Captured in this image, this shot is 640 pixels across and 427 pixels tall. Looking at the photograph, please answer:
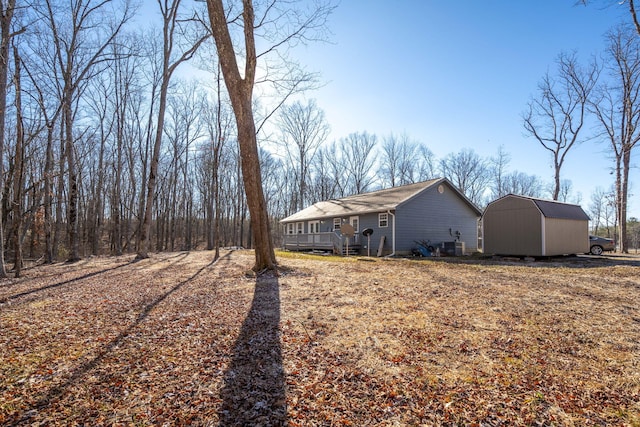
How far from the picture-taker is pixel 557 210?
16.2 meters

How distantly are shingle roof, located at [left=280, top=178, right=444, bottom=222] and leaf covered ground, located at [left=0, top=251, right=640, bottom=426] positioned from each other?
1214cm

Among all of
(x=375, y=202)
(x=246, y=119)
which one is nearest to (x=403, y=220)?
(x=375, y=202)

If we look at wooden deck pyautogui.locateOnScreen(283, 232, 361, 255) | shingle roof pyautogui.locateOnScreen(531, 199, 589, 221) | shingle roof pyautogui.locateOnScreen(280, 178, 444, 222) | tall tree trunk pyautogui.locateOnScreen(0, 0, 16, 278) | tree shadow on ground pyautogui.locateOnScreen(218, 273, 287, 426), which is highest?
A: tall tree trunk pyautogui.locateOnScreen(0, 0, 16, 278)

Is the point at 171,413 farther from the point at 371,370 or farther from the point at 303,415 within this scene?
the point at 371,370

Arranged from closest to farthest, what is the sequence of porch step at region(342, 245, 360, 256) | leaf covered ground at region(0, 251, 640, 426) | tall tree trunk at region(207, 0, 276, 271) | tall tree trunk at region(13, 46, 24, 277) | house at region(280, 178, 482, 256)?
leaf covered ground at region(0, 251, 640, 426), tall tree trunk at region(207, 0, 276, 271), tall tree trunk at region(13, 46, 24, 277), house at region(280, 178, 482, 256), porch step at region(342, 245, 360, 256)

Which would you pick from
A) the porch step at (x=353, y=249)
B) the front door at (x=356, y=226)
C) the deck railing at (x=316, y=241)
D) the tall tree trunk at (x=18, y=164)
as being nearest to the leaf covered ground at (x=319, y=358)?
the tall tree trunk at (x=18, y=164)

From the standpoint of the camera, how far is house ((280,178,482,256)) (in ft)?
59.1

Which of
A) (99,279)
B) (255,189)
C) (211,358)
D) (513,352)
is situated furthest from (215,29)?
(513,352)

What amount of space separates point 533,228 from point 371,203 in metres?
8.50

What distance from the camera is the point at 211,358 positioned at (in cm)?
341

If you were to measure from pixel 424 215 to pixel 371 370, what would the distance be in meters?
16.8

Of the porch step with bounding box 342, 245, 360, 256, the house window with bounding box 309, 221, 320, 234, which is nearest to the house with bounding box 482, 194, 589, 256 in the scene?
the porch step with bounding box 342, 245, 360, 256

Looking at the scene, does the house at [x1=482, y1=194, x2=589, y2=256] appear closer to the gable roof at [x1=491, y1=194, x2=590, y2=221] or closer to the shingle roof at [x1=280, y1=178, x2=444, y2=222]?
the gable roof at [x1=491, y1=194, x2=590, y2=221]

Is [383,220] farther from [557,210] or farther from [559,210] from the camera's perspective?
[559,210]
